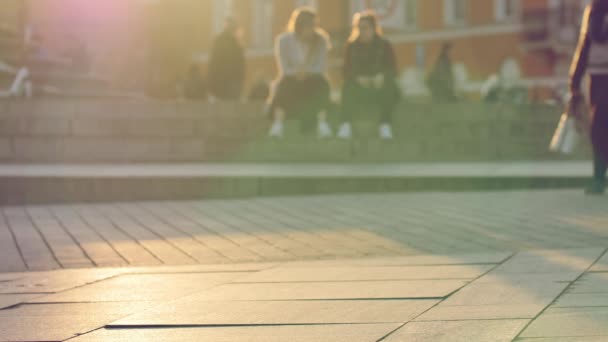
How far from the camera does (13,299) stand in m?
4.50

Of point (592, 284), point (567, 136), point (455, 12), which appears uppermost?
point (455, 12)

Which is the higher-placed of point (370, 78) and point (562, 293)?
point (370, 78)

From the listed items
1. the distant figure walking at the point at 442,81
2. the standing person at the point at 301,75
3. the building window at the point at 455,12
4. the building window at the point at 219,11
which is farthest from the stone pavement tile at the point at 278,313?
the building window at the point at 219,11

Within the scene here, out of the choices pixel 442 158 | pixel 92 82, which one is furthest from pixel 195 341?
pixel 92 82

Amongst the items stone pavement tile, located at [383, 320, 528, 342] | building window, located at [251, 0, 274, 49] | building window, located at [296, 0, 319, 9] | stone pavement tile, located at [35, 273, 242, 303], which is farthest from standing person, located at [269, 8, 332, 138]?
building window, located at [251, 0, 274, 49]

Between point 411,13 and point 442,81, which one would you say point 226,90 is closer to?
point 442,81

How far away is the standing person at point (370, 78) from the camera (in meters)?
13.1

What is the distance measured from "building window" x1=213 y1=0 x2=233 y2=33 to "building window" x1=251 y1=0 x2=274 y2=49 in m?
1.15

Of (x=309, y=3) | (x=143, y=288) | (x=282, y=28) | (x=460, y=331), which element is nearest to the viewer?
(x=460, y=331)

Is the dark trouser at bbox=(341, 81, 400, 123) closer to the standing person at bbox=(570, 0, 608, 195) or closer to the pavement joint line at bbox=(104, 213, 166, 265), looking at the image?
the standing person at bbox=(570, 0, 608, 195)

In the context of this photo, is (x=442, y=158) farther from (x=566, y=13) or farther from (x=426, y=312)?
(x=566, y=13)

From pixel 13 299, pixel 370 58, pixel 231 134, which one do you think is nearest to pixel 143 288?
pixel 13 299

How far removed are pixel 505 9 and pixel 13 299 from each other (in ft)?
125

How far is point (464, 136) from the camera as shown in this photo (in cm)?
1486
